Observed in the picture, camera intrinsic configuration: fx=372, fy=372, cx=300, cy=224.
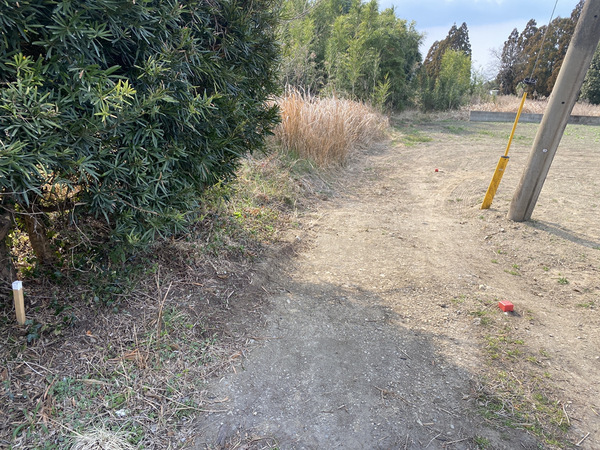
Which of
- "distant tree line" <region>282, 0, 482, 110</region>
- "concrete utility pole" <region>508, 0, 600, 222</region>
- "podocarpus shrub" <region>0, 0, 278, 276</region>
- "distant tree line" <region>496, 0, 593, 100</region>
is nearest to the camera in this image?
"podocarpus shrub" <region>0, 0, 278, 276</region>

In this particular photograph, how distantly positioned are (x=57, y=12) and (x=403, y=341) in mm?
2781

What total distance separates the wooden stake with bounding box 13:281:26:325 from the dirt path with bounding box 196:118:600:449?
116 cm

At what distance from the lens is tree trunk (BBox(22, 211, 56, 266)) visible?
231cm

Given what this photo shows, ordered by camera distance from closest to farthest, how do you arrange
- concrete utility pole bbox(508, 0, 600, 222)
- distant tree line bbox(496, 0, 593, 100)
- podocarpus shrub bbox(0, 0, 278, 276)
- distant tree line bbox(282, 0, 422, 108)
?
podocarpus shrub bbox(0, 0, 278, 276) → concrete utility pole bbox(508, 0, 600, 222) → distant tree line bbox(282, 0, 422, 108) → distant tree line bbox(496, 0, 593, 100)

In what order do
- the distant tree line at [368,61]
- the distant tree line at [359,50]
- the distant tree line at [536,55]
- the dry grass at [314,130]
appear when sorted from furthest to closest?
the distant tree line at [536,55] → the distant tree line at [359,50] → the distant tree line at [368,61] → the dry grass at [314,130]

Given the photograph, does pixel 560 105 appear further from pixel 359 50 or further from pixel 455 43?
pixel 455 43

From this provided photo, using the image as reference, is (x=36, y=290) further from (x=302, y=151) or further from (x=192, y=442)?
(x=302, y=151)

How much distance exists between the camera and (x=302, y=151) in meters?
6.79

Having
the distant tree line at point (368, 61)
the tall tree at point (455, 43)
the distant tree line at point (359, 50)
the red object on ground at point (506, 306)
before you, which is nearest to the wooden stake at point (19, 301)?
the red object on ground at point (506, 306)

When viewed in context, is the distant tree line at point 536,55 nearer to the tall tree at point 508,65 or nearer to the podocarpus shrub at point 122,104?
the tall tree at point 508,65

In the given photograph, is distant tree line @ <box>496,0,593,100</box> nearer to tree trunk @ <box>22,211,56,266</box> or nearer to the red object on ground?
the red object on ground

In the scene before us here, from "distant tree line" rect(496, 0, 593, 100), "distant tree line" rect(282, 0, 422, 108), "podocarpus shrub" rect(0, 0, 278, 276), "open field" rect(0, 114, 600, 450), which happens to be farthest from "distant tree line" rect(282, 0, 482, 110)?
"podocarpus shrub" rect(0, 0, 278, 276)

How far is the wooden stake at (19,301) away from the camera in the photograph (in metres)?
1.96

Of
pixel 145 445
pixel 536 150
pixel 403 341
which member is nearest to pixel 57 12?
pixel 145 445
